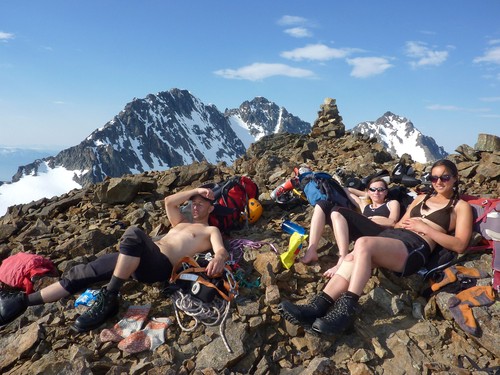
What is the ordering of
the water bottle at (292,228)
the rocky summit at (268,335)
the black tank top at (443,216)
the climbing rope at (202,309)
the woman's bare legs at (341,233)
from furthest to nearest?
1. the water bottle at (292,228)
2. the woman's bare legs at (341,233)
3. the black tank top at (443,216)
4. the climbing rope at (202,309)
5. the rocky summit at (268,335)

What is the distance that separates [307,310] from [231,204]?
4.33 metres

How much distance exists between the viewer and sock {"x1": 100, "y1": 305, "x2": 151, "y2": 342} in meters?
5.02

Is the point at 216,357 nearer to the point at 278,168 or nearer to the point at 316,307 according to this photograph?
the point at 316,307

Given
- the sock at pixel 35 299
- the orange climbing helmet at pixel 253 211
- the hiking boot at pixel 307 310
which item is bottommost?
the hiking boot at pixel 307 310

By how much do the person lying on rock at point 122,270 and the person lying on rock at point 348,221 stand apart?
1.92 metres

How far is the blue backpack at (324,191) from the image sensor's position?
8.67 metres

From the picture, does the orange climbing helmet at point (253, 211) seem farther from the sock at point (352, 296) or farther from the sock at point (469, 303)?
the sock at point (469, 303)

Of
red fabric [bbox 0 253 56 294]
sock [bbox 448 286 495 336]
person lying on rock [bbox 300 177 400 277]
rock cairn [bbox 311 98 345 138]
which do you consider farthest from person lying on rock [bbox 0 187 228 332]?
rock cairn [bbox 311 98 345 138]

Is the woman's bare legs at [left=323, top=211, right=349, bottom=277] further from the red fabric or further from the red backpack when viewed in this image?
the red fabric

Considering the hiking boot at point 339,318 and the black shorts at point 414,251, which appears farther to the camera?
the black shorts at point 414,251

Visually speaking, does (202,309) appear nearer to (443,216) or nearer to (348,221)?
(348,221)

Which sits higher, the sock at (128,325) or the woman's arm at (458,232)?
the woman's arm at (458,232)

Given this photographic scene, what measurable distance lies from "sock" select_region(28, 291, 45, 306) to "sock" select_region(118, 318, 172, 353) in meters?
1.96

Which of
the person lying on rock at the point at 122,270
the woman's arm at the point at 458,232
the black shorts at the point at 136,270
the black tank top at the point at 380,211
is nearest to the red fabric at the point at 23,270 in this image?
the person lying on rock at the point at 122,270
